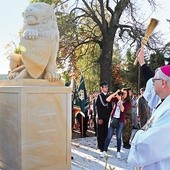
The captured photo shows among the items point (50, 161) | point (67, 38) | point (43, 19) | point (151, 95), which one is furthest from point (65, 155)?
point (67, 38)

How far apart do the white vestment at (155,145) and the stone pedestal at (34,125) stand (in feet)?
9.32

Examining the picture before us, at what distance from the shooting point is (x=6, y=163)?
571 centimetres

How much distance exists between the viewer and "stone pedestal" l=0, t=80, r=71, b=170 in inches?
207

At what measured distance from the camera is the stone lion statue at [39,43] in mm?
5660

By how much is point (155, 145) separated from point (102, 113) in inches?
247

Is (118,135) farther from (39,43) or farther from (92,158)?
(39,43)

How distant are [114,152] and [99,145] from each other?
0.48m

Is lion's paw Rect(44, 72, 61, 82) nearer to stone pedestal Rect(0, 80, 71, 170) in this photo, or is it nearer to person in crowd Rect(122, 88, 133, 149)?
stone pedestal Rect(0, 80, 71, 170)

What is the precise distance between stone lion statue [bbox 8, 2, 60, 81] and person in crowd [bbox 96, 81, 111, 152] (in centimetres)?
309

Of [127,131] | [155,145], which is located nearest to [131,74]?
[127,131]

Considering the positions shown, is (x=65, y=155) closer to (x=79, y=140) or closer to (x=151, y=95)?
(x=151, y=95)

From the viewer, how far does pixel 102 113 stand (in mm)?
8852

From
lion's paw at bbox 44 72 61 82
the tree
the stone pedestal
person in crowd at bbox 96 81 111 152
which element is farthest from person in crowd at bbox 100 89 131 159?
the tree

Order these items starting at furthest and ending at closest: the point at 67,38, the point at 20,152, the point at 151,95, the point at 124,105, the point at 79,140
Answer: the point at 67,38, the point at 79,140, the point at 124,105, the point at 20,152, the point at 151,95
